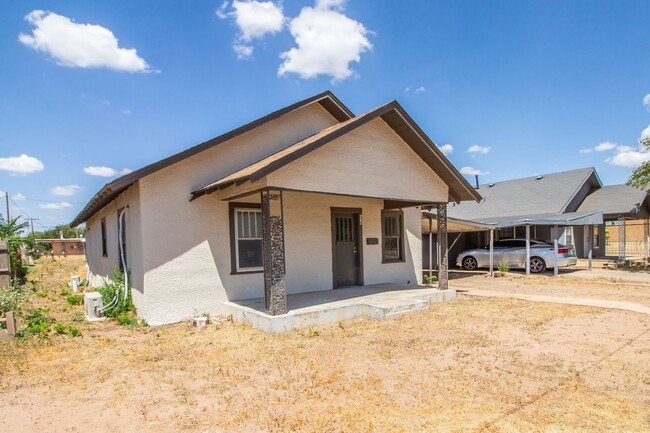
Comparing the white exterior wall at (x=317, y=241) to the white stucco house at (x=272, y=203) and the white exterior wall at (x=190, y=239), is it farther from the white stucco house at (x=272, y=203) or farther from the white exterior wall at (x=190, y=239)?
the white exterior wall at (x=190, y=239)

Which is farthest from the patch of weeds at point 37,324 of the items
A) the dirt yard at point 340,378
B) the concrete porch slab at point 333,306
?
the concrete porch slab at point 333,306

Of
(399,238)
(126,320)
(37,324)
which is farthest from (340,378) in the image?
(399,238)

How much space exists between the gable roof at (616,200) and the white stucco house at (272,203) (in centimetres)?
1723

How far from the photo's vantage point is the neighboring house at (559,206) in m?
22.3

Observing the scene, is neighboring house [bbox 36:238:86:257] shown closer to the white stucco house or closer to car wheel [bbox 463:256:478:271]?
the white stucco house

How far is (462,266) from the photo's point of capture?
2044 centimetres

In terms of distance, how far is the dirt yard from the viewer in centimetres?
390

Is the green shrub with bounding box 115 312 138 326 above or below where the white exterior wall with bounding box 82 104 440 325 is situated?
below

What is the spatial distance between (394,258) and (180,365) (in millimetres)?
7827

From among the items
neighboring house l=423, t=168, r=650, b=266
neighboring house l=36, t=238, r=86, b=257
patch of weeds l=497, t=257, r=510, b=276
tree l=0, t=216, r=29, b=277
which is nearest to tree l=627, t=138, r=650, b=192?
neighboring house l=423, t=168, r=650, b=266

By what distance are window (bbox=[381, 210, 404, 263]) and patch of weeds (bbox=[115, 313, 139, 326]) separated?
6.80 metres

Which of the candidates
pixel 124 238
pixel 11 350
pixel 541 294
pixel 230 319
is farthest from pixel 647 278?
pixel 11 350

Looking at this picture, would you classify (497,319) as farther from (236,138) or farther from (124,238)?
(124,238)

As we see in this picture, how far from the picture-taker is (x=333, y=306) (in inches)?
324
